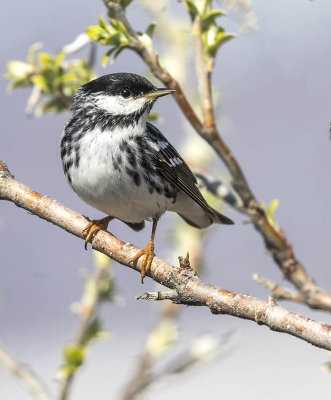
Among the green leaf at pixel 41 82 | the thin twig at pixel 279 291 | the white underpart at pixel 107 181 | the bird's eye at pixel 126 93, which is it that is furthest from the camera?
the bird's eye at pixel 126 93

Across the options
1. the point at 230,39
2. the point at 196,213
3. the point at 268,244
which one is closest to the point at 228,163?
the point at 268,244

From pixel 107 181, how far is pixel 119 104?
669mm

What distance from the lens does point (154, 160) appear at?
3.78 m

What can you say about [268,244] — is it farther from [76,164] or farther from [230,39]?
[76,164]

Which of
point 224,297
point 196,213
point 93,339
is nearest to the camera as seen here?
point 224,297

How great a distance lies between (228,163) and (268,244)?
0.36m

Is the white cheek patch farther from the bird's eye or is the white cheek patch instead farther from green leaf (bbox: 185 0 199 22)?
green leaf (bbox: 185 0 199 22)

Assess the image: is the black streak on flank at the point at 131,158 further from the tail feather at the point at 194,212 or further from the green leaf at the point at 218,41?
the green leaf at the point at 218,41

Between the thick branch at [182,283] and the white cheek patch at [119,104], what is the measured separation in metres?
1.27

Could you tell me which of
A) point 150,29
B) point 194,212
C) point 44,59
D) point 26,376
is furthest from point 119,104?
point 26,376

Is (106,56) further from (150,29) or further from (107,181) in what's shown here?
(107,181)

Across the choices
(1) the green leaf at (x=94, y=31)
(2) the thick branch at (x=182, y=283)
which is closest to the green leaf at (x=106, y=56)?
(1) the green leaf at (x=94, y=31)

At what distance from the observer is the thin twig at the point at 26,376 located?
8.95 ft

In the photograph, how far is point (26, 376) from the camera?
110 inches
